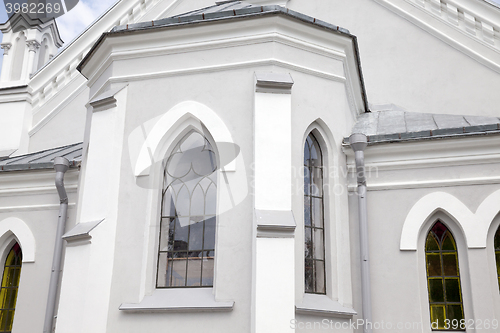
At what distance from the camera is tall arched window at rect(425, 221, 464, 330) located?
27.3 feet

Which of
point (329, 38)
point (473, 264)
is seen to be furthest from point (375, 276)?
point (329, 38)

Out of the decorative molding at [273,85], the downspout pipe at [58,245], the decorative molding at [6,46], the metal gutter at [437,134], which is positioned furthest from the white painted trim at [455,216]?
the decorative molding at [6,46]

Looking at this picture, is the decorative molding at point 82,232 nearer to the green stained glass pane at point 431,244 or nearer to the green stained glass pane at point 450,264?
the green stained glass pane at point 431,244

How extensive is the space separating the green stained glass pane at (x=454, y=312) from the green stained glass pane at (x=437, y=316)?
0.09 meters

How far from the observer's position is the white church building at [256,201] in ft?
24.3

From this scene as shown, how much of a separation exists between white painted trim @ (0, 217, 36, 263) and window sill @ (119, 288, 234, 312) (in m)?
3.78

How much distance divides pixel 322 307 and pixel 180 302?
1971mm

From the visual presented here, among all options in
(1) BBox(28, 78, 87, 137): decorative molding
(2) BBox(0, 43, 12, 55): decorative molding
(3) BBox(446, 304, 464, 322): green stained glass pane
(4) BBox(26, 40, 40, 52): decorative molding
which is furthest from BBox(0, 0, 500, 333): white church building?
(2) BBox(0, 43, 12, 55): decorative molding

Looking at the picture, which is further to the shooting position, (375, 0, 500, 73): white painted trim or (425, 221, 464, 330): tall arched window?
(375, 0, 500, 73): white painted trim

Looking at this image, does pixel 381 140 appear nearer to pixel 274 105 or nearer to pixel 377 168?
pixel 377 168

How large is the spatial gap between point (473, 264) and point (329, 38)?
417 cm

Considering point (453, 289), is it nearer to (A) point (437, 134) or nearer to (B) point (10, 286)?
(A) point (437, 134)

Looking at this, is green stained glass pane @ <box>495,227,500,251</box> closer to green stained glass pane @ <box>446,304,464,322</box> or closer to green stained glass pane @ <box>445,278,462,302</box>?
green stained glass pane @ <box>445,278,462,302</box>

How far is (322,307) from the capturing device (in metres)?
7.63
